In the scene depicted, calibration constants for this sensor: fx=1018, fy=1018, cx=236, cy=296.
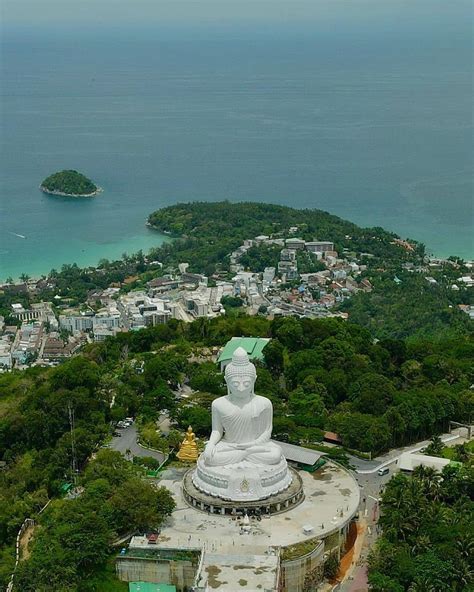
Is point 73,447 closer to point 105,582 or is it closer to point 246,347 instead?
point 105,582

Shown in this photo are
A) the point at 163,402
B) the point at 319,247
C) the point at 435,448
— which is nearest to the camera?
the point at 435,448

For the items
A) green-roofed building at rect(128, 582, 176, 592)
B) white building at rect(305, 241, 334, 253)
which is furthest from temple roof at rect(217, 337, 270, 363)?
white building at rect(305, 241, 334, 253)

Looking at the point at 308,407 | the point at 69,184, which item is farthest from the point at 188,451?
the point at 69,184

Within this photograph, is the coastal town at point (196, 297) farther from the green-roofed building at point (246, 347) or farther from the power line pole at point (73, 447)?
the power line pole at point (73, 447)

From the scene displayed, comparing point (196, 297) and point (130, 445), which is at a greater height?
point (130, 445)

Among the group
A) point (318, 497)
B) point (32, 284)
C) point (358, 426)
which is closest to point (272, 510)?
point (318, 497)

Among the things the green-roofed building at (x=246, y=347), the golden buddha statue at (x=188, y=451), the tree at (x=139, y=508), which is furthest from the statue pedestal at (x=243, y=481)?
the green-roofed building at (x=246, y=347)
